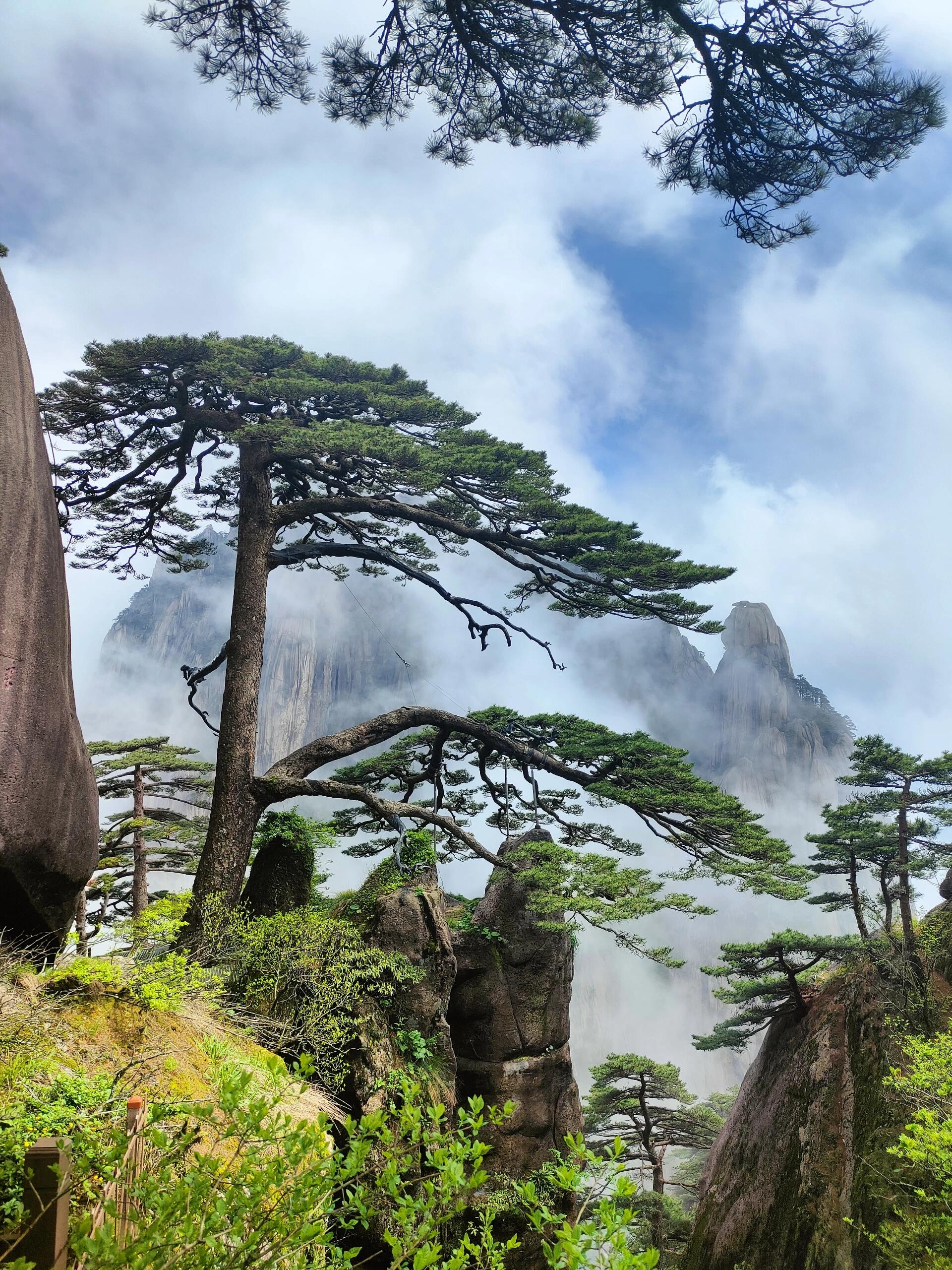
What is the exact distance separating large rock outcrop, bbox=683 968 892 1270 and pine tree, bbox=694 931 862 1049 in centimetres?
30

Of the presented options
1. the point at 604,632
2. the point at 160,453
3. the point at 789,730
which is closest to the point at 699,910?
the point at 160,453

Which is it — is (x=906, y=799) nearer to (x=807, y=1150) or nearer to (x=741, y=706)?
(x=807, y=1150)

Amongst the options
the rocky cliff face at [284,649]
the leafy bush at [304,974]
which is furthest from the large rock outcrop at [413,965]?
the rocky cliff face at [284,649]

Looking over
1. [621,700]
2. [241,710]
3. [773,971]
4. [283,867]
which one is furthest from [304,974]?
[621,700]

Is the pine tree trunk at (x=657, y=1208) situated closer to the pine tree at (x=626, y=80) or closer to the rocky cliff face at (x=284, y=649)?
the pine tree at (x=626, y=80)

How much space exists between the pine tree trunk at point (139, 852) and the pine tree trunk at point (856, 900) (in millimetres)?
11229

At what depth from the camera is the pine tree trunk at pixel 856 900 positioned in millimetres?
11414

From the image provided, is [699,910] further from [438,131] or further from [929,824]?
[438,131]

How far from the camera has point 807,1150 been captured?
33.9ft

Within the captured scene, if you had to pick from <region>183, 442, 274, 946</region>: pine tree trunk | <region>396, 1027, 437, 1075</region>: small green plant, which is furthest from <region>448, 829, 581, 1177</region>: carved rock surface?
<region>183, 442, 274, 946</region>: pine tree trunk

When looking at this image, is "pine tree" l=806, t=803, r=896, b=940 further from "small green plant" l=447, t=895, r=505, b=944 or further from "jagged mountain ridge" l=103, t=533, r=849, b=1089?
"jagged mountain ridge" l=103, t=533, r=849, b=1089

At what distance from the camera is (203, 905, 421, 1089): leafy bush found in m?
7.92

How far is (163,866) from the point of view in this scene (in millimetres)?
15961

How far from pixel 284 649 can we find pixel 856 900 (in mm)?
50065
